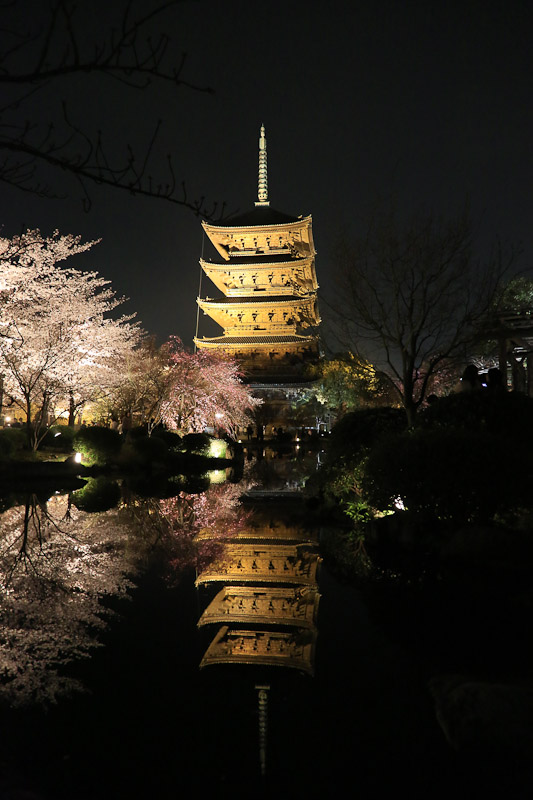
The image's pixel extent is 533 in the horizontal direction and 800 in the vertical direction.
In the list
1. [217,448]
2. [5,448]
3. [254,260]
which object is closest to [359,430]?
[5,448]

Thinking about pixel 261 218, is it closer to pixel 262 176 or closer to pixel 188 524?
pixel 262 176

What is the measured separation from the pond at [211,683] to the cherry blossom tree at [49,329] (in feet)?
49.3

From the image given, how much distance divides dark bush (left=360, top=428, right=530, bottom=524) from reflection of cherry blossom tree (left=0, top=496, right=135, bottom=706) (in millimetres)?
4473

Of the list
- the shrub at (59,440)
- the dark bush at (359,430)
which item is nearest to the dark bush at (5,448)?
the shrub at (59,440)

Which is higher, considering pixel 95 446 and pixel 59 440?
pixel 59 440

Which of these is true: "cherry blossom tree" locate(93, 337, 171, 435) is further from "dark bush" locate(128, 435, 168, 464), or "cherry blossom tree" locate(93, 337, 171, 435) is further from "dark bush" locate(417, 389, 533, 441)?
"dark bush" locate(417, 389, 533, 441)

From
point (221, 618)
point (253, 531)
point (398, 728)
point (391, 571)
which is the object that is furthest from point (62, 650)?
point (253, 531)

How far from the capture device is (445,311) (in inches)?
458

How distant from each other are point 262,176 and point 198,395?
35.0 meters

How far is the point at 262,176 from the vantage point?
5416 cm

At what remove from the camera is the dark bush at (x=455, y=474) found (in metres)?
7.69

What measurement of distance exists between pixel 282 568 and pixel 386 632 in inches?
97.0

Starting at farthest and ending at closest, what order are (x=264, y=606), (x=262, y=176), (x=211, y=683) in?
1. (x=262, y=176)
2. (x=264, y=606)
3. (x=211, y=683)

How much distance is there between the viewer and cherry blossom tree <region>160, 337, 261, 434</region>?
2750 cm
